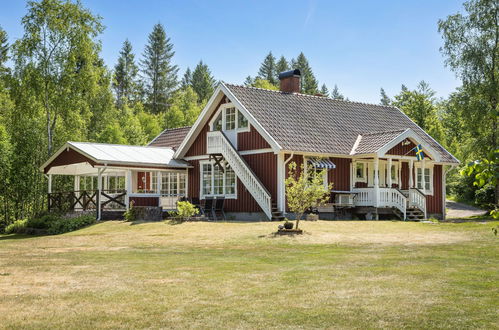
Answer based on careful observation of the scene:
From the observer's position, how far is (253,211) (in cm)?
2670

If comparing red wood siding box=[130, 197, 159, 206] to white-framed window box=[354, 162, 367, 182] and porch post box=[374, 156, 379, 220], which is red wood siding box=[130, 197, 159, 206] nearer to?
white-framed window box=[354, 162, 367, 182]

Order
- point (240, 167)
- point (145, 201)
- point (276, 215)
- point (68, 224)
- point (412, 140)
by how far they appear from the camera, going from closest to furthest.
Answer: point (68, 224) → point (276, 215) → point (240, 167) → point (412, 140) → point (145, 201)

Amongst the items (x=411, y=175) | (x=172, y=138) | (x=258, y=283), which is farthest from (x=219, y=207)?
(x=258, y=283)

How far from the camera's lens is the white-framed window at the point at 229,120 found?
27.8 meters

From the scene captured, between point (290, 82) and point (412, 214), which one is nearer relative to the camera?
point (412, 214)

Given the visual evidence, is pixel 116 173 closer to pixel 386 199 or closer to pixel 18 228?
pixel 18 228

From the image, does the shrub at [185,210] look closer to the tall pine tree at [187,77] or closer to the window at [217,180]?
the window at [217,180]

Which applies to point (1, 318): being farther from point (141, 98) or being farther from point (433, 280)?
point (141, 98)

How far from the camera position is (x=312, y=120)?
28.7m

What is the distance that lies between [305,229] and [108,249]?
21.3 feet

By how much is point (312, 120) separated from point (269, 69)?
186ft

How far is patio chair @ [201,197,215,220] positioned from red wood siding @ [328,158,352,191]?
5156mm

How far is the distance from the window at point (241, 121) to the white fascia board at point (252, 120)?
0.66 m

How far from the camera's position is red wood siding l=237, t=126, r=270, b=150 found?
1047 inches
